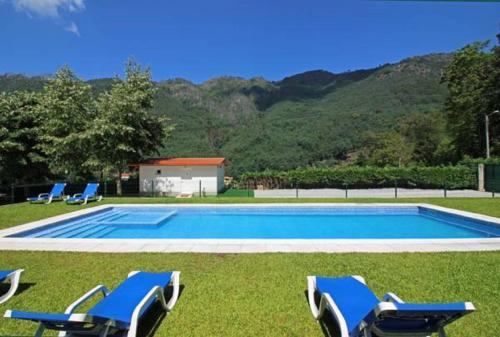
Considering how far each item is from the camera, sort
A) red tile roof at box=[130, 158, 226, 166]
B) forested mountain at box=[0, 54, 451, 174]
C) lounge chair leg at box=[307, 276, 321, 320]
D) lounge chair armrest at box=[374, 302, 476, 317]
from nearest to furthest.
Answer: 1. lounge chair armrest at box=[374, 302, 476, 317]
2. lounge chair leg at box=[307, 276, 321, 320]
3. red tile roof at box=[130, 158, 226, 166]
4. forested mountain at box=[0, 54, 451, 174]

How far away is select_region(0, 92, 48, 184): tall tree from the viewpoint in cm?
1523

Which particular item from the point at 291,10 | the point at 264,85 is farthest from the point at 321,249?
the point at 264,85

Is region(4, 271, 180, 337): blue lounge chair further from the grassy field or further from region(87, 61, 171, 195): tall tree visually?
region(87, 61, 171, 195): tall tree

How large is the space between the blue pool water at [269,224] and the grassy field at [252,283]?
3460mm

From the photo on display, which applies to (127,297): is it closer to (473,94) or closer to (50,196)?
(50,196)

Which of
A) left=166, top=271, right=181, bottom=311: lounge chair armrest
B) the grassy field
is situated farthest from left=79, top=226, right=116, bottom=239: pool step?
left=166, top=271, right=181, bottom=311: lounge chair armrest

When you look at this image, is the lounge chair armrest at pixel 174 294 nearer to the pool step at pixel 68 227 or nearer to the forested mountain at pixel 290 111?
the pool step at pixel 68 227

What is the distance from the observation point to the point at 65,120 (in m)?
17.2

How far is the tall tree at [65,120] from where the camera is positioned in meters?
16.5

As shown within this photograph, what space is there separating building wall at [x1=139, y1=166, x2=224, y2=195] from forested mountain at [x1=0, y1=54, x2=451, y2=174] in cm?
1854

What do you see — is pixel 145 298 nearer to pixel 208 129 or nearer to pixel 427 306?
pixel 427 306


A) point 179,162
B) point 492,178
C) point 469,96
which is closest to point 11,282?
point 179,162

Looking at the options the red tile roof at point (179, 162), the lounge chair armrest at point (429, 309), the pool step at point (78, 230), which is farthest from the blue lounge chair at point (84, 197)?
the lounge chair armrest at point (429, 309)

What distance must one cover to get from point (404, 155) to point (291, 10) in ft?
140
